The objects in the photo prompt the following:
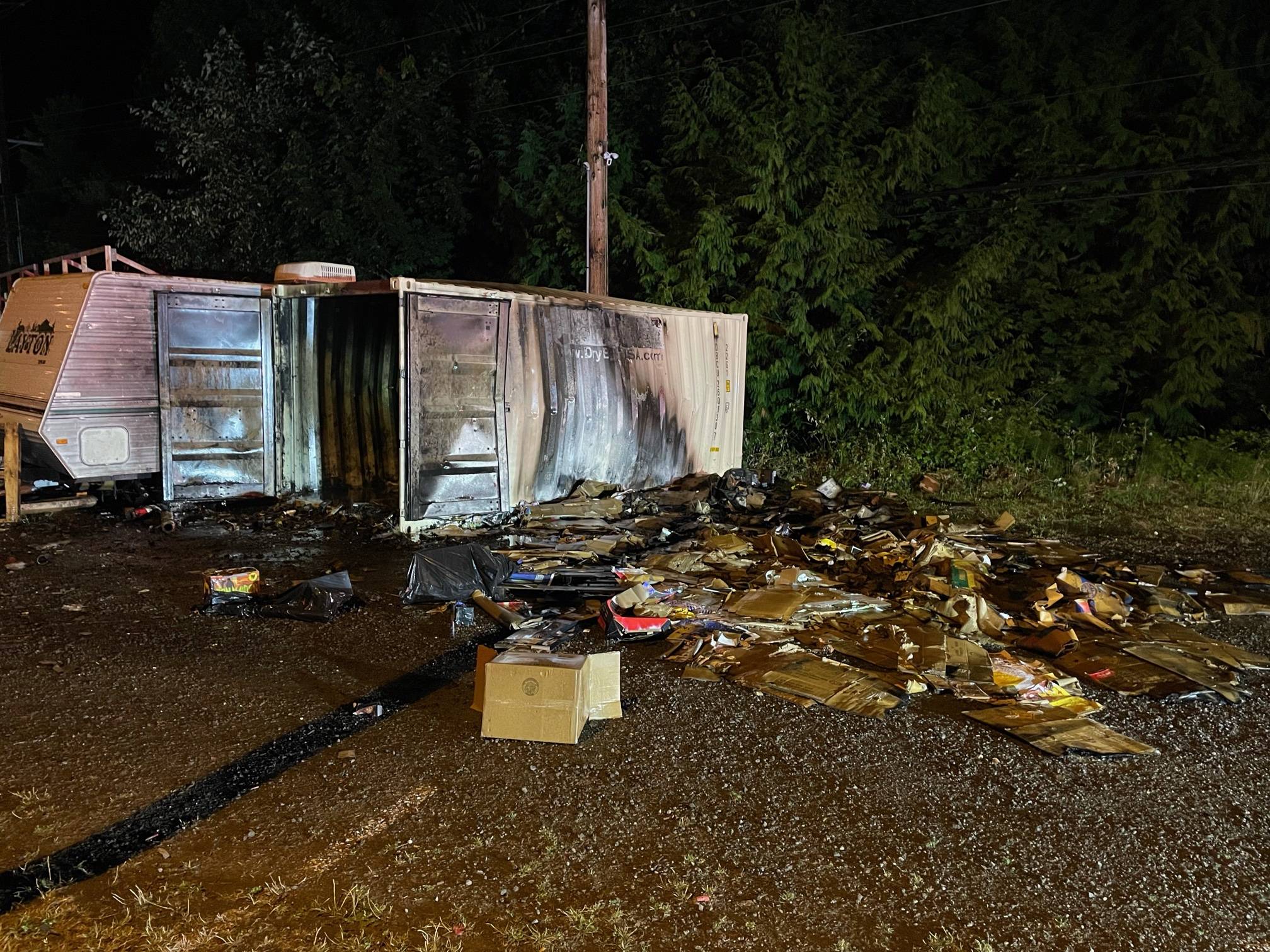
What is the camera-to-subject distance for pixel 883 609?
6336 millimetres

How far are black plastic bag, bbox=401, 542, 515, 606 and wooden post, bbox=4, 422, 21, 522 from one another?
15.8ft

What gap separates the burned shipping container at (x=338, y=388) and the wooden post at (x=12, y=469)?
0.46ft

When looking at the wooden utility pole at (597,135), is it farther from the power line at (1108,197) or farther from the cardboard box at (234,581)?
the cardboard box at (234,581)

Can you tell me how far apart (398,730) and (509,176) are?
13.2 metres

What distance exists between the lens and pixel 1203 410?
14.6 meters

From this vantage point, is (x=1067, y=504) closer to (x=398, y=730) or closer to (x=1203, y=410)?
(x=1203, y=410)

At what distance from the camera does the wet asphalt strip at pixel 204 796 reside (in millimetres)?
3242

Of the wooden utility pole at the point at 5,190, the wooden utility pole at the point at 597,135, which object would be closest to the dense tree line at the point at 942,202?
the wooden utility pole at the point at 597,135

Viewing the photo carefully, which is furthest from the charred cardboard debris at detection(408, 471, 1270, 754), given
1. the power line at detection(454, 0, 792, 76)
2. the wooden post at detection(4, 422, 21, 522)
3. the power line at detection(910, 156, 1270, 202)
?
the power line at detection(454, 0, 792, 76)

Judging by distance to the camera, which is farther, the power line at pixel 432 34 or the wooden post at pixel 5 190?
the wooden post at pixel 5 190

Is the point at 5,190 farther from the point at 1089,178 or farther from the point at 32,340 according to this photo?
the point at 1089,178

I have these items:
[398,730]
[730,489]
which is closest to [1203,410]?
[730,489]

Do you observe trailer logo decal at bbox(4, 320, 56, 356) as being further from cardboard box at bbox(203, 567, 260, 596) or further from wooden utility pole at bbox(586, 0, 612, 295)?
wooden utility pole at bbox(586, 0, 612, 295)

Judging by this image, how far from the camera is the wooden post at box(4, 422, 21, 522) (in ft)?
29.2
